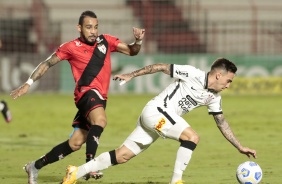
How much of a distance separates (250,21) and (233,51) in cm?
126

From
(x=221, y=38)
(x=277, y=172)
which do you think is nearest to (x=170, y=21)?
(x=221, y=38)

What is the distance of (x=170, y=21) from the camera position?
31953mm

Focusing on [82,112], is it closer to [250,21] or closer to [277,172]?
[277,172]

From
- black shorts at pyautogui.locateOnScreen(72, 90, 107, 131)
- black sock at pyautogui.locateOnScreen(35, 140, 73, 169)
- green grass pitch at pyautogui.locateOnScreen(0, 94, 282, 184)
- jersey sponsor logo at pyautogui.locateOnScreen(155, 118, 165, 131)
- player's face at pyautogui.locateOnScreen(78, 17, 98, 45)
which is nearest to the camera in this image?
jersey sponsor logo at pyautogui.locateOnScreen(155, 118, 165, 131)

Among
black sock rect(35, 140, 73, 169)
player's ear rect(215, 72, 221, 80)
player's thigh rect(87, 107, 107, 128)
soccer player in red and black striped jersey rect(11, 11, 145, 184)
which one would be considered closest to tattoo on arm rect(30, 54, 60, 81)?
soccer player in red and black striped jersey rect(11, 11, 145, 184)

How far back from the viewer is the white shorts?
9.30 meters

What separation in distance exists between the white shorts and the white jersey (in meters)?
0.14

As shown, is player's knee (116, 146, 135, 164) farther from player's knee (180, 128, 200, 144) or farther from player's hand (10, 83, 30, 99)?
player's hand (10, 83, 30, 99)

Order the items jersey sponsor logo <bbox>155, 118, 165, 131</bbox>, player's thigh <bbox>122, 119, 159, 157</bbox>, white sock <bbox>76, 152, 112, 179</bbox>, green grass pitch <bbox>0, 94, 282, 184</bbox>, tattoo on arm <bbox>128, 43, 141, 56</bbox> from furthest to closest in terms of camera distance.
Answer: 1. green grass pitch <bbox>0, 94, 282, 184</bbox>
2. tattoo on arm <bbox>128, 43, 141, 56</bbox>
3. player's thigh <bbox>122, 119, 159, 157</bbox>
4. jersey sponsor logo <bbox>155, 118, 165, 131</bbox>
5. white sock <bbox>76, 152, 112, 179</bbox>

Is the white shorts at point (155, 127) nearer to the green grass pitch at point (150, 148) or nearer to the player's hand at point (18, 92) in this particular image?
the green grass pitch at point (150, 148)

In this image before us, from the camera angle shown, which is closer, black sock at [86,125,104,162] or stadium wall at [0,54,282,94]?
black sock at [86,125,104,162]

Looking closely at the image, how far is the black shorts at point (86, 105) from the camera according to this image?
398 inches

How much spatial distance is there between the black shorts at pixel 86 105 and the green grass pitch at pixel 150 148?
735 mm

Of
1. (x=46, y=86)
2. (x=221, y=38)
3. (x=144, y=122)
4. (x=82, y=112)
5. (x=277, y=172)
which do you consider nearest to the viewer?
(x=144, y=122)
